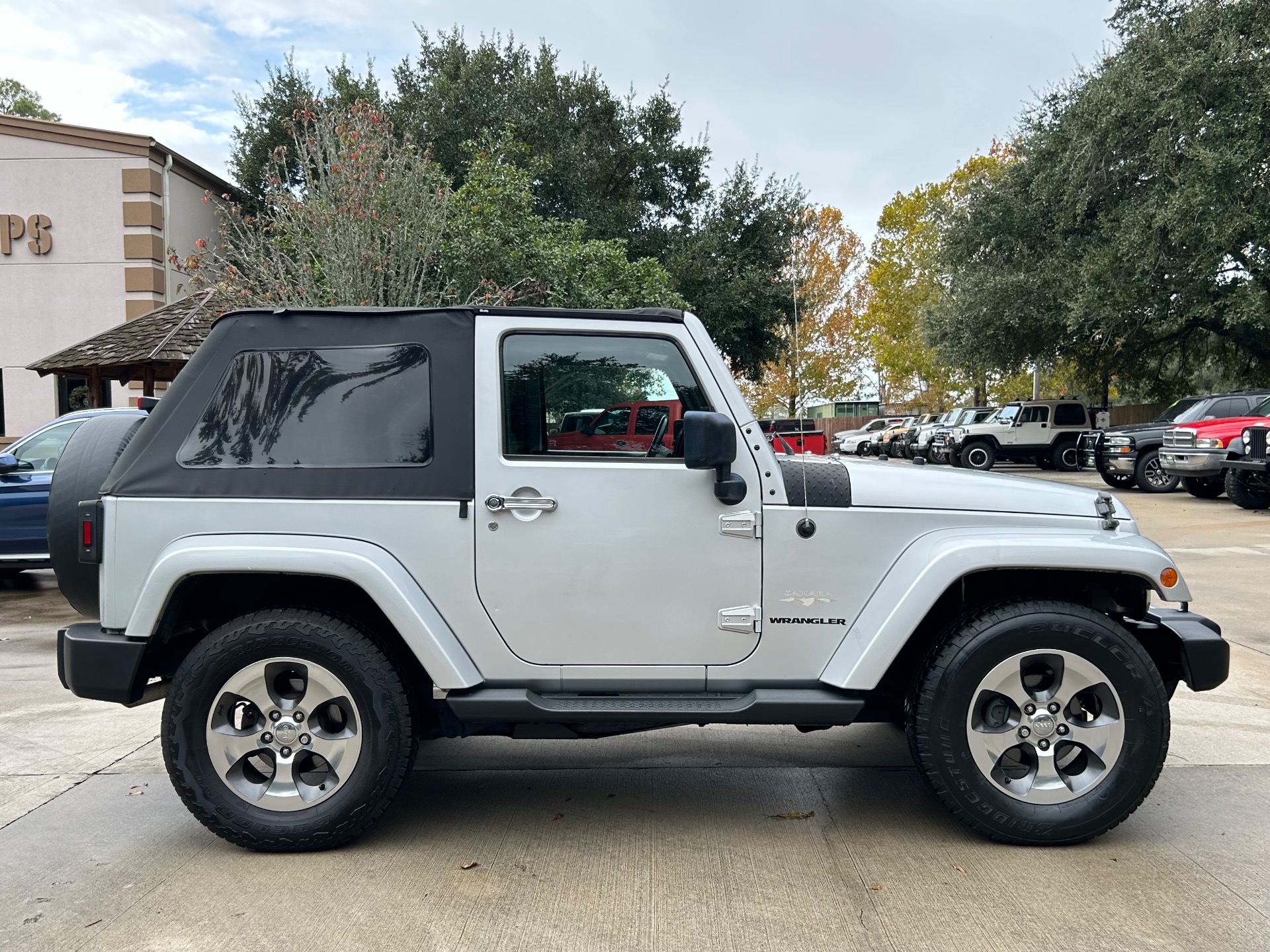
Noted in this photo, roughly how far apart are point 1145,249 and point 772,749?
21.8 meters

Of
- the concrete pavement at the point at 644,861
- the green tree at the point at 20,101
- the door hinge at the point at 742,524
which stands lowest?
the concrete pavement at the point at 644,861

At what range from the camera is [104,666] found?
3.66 m

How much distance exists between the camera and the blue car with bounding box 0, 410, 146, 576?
9367mm

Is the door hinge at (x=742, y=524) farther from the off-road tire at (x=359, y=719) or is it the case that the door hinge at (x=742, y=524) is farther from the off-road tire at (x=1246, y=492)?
the off-road tire at (x=1246, y=492)

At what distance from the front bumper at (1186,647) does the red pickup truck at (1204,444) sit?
46.1ft

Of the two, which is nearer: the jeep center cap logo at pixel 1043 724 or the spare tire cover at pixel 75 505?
the jeep center cap logo at pixel 1043 724

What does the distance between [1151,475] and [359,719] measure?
19533 mm

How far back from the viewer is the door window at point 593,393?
378 centimetres

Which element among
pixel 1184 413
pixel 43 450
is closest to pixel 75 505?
pixel 43 450

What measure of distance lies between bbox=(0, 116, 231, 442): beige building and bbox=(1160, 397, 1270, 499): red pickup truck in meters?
Answer: 18.5

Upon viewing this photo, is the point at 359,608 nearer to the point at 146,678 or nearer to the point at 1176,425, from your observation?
the point at 146,678

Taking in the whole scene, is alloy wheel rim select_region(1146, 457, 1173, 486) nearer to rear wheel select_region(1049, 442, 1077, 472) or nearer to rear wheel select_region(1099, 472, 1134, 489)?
rear wheel select_region(1099, 472, 1134, 489)

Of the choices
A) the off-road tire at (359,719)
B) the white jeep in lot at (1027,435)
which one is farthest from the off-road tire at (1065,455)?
the off-road tire at (359,719)

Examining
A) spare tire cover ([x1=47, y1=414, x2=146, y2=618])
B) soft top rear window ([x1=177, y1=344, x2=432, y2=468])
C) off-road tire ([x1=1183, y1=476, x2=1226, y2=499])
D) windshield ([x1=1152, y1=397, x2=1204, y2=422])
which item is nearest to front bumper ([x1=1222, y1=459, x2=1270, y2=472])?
windshield ([x1=1152, y1=397, x2=1204, y2=422])
